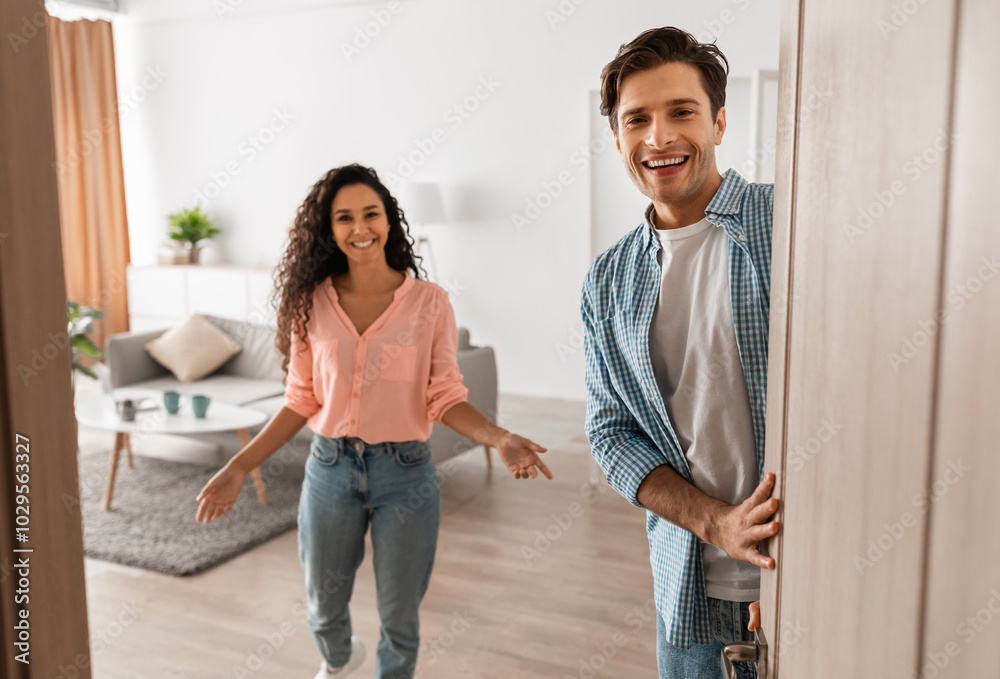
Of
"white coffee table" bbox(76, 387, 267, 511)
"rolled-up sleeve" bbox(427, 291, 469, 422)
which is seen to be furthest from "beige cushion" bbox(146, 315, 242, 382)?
"rolled-up sleeve" bbox(427, 291, 469, 422)

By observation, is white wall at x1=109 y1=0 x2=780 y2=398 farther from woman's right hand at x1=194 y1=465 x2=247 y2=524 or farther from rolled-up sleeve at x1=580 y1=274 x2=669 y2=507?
rolled-up sleeve at x1=580 y1=274 x2=669 y2=507

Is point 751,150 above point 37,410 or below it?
above

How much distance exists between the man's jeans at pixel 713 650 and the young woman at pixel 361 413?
695mm

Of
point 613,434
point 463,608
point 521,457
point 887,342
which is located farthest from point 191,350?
point 887,342

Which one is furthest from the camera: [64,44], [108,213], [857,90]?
[108,213]

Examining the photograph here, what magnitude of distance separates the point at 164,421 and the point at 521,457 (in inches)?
107

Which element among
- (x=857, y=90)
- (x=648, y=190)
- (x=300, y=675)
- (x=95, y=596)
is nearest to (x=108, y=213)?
(x=95, y=596)

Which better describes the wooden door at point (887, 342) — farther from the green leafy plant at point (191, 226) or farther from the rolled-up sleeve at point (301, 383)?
the green leafy plant at point (191, 226)

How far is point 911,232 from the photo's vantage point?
1.97ft

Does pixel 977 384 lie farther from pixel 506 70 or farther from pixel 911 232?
pixel 506 70

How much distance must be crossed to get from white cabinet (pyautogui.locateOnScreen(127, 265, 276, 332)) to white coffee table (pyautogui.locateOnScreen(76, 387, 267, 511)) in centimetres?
233

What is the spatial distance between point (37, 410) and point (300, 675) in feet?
6.89

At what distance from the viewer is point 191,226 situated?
7.24 metres

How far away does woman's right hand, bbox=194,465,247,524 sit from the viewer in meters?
2.01
